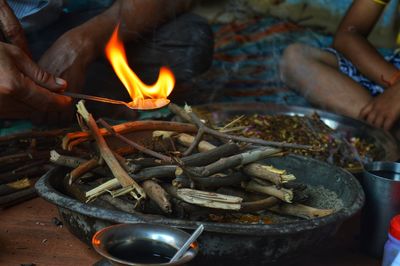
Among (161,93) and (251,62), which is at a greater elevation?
(161,93)

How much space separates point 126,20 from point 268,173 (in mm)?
1852

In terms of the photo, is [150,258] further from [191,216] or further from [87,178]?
[87,178]

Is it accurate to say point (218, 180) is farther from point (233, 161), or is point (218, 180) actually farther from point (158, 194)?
point (158, 194)

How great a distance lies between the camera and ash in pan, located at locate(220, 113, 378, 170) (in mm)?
3076

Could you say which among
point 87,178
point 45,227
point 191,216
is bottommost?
point 45,227

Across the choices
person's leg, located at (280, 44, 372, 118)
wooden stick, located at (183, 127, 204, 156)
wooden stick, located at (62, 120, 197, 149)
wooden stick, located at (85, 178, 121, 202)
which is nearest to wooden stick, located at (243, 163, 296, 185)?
wooden stick, located at (183, 127, 204, 156)

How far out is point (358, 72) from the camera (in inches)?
163

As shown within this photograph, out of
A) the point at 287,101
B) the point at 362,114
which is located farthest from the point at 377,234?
the point at 287,101

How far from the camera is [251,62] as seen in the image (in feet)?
17.3

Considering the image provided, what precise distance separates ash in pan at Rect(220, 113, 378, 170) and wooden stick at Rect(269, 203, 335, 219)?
35.2 inches

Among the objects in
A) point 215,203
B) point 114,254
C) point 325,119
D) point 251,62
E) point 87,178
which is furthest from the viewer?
point 251,62

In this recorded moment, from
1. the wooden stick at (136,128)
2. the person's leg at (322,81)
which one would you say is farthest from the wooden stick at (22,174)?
the person's leg at (322,81)

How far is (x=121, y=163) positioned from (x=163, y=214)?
0.88 feet

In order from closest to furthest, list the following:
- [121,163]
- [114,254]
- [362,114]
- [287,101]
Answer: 1. [114,254]
2. [121,163]
3. [362,114]
4. [287,101]
